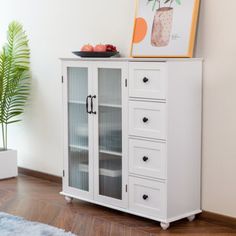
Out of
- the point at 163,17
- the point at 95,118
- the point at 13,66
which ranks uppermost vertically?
the point at 163,17

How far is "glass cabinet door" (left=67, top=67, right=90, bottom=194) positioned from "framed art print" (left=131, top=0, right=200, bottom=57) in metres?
0.46

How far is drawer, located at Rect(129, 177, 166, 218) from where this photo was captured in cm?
388

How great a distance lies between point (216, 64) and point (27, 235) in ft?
5.52

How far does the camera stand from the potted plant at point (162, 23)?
4082mm

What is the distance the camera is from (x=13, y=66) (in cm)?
539

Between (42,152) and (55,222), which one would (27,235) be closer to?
(55,222)

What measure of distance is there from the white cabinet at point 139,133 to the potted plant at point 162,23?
314 millimetres

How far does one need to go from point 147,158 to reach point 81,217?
0.69m

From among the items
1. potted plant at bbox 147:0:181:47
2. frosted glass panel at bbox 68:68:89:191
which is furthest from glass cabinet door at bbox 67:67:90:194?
potted plant at bbox 147:0:181:47

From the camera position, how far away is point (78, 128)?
4.44 meters

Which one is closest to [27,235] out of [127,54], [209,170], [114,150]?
[114,150]

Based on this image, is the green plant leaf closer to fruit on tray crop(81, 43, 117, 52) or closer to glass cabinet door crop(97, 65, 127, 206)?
fruit on tray crop(81, 43, 117, 52)

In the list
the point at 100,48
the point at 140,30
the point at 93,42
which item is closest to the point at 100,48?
the point at 100,48

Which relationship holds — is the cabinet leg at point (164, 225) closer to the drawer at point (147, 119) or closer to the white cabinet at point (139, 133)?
the white cabinet at point (139, 133)
